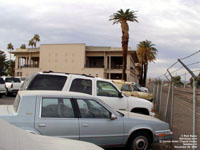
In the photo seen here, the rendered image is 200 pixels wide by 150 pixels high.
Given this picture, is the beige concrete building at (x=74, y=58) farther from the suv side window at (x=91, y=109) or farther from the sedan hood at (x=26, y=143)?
the sedan hood at (x=26, y=143)

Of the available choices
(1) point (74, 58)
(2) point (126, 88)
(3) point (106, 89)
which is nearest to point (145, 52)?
(1) point (74, 58)

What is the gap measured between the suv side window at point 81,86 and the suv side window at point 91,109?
225 centimetres

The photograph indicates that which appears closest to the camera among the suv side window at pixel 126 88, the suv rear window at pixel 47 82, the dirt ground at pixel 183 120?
the dirt ground at pixel 183 120

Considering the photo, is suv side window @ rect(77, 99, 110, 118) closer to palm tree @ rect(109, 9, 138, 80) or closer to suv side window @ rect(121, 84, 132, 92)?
suv side window @ rect(121, 84, 132, 92)

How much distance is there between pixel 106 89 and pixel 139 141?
2.92 m

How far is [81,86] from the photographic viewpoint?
7.74 m

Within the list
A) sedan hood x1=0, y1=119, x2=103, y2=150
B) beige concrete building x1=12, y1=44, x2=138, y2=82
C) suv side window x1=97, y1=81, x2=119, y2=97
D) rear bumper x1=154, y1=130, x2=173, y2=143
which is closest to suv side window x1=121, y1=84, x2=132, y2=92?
suv side window x1=97, y1=81, x2=119, y2=97

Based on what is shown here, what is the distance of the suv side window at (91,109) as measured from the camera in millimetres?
5324

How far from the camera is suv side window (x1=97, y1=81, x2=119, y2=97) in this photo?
8.11m

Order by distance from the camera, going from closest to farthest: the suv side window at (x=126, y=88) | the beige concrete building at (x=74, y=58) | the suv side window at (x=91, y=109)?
1. the suv side window at (x=91, y=109)
2. the suv side window at (x=126, y=88)
3. the beige concrete building at (x=74, y=58)

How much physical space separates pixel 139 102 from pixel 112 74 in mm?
42448

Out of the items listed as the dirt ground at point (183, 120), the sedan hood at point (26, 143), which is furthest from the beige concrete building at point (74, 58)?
the sedan hood at point (26, 143)

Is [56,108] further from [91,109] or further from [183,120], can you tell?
[183,120]

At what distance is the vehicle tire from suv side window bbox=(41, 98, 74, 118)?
1618 millimetres
